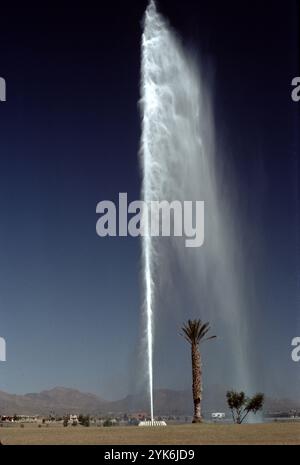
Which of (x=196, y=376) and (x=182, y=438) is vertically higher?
(x=196, y=376)

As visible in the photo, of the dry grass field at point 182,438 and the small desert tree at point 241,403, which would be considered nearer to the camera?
the dry grass field at point 182,438

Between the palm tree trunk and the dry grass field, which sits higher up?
the palm tree trunk

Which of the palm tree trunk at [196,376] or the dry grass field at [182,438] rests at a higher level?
the palm tree trunk at [196,376]

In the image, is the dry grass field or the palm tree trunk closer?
the dry grass field

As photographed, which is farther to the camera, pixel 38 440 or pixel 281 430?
pixel 281 430

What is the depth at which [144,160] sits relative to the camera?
49781 mm

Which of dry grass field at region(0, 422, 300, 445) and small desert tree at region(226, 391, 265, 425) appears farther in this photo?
small desert tree at region(226, 391, 265, 425)

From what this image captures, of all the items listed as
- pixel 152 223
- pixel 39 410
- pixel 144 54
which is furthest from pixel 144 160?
pixel 39 410

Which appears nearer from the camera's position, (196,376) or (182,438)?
(182,438)

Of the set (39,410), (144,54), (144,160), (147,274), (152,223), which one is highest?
(144,54)

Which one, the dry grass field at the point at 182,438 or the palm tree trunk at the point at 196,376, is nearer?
the dry grass field at the point at 182,438
